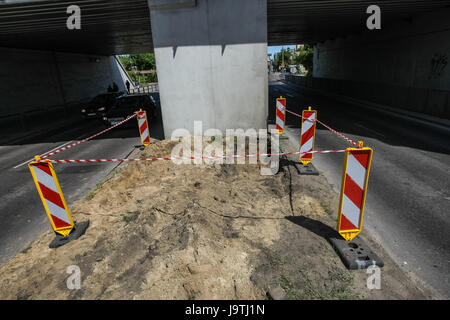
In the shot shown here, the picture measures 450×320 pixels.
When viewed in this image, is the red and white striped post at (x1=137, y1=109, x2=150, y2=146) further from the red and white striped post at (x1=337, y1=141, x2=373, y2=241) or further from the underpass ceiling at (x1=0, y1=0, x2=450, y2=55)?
the red and white striped post at (x1=337, y1=141, x2=373, y2=241)

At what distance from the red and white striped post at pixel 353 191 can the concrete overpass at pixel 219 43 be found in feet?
24.0

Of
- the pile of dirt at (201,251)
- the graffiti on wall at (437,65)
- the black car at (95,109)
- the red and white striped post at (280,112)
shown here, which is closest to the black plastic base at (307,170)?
the pile of dirt at (201,251)

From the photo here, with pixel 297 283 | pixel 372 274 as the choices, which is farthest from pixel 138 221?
pixel 372 274

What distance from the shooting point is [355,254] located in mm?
3854

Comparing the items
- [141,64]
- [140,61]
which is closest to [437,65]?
[140,61]

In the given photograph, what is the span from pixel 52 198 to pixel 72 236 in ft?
2.48

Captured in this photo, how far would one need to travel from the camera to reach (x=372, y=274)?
359cm

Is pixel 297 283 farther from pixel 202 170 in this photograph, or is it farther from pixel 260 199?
pixel 202 170

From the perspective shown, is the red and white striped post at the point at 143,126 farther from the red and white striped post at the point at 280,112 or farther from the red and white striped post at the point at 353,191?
the red and white striped post at the point at 353,191

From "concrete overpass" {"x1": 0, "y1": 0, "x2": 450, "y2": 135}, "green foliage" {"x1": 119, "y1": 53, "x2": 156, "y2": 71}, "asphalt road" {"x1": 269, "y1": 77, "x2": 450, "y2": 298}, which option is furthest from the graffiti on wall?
"green foliage" {"x1": 119, "y1": 53, "x2": 156, "y2": 71}

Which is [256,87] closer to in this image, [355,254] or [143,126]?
[143,126]

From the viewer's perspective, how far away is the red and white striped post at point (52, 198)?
456 cm

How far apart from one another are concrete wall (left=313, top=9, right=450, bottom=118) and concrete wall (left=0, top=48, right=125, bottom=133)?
2290cm
